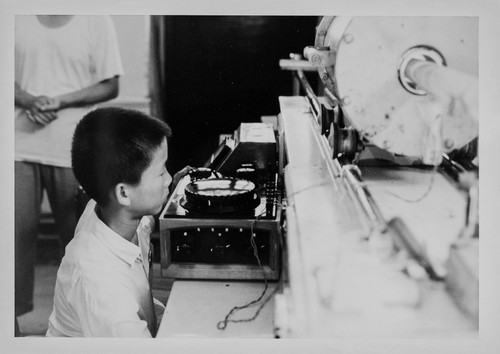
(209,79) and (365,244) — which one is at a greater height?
(209,79)

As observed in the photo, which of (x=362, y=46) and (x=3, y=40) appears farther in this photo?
(x=3, y=40)

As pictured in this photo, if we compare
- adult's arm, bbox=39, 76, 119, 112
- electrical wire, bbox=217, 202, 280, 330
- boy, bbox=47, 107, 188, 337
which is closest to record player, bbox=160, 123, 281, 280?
electrical wire, bbox=217, 202, 280, 330

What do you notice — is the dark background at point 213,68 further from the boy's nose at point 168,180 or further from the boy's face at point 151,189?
the boy's face at point 151,189

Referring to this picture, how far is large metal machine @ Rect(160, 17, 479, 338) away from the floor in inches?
12.0

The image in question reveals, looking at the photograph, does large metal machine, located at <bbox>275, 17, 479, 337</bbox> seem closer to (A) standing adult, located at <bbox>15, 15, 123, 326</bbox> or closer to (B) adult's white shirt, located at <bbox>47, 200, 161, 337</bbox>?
(B) adult's white shirt, located at <bbox>47, 200, 161, 337</bbox>

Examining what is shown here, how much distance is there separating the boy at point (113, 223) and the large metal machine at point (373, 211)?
113 mm

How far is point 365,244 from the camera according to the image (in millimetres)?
1137

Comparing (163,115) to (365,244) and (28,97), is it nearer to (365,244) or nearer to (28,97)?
(28,97)

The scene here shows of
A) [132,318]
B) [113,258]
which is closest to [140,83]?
[113,258]

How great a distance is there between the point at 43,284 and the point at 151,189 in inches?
16.4

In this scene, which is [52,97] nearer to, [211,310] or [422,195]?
[211,310]

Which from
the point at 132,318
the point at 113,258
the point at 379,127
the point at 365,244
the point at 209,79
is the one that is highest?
the point at 209,79

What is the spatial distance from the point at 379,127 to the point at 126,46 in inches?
33.2

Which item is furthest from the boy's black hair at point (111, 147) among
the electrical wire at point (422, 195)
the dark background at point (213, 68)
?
the electrical wire at point (422, 195)
